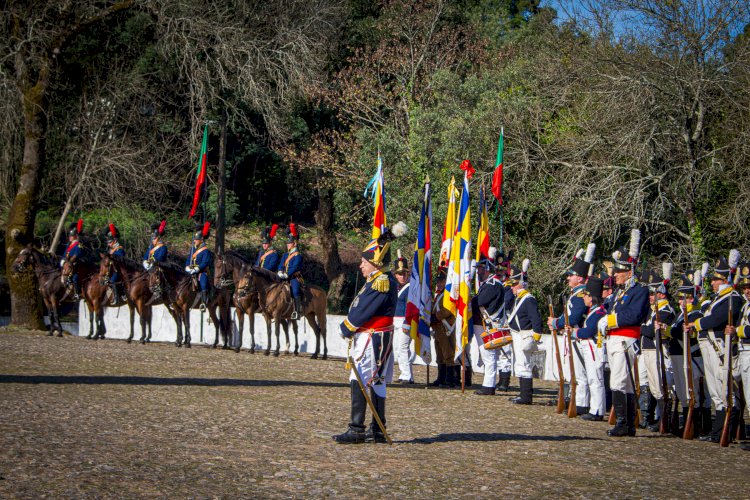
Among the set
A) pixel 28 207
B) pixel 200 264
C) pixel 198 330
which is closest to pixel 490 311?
pixel 200 264

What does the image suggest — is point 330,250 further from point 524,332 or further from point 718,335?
point 718,335

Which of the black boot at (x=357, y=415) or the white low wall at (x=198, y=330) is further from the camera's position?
the white low wall at (x=198, y=330)

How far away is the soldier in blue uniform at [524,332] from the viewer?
1534 cm

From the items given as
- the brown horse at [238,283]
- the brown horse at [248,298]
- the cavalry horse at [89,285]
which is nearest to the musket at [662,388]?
the brown horse at [248,298]

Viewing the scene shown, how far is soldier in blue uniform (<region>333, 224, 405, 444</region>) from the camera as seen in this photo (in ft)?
34.4

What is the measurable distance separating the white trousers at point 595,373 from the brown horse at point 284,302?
1041cm

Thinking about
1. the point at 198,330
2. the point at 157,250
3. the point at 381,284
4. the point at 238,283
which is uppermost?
the point at 157,250

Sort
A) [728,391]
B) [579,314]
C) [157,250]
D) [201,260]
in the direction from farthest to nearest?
[157,250]
[201,260]
[579,314]
[728,391]

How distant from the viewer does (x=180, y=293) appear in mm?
24734

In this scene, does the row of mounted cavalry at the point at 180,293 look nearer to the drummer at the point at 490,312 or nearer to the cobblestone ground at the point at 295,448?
the cobblestone ground at the point at 295,448

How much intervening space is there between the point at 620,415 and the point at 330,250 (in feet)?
94.7

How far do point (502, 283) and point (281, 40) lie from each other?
13.5 m

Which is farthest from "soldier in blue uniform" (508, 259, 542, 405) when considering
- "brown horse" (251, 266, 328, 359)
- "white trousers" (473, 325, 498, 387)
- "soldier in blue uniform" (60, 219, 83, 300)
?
"soldier in blue uniform" (60, 219, 83, 300)

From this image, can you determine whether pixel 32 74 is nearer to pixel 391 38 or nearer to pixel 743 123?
pixel 391 38
